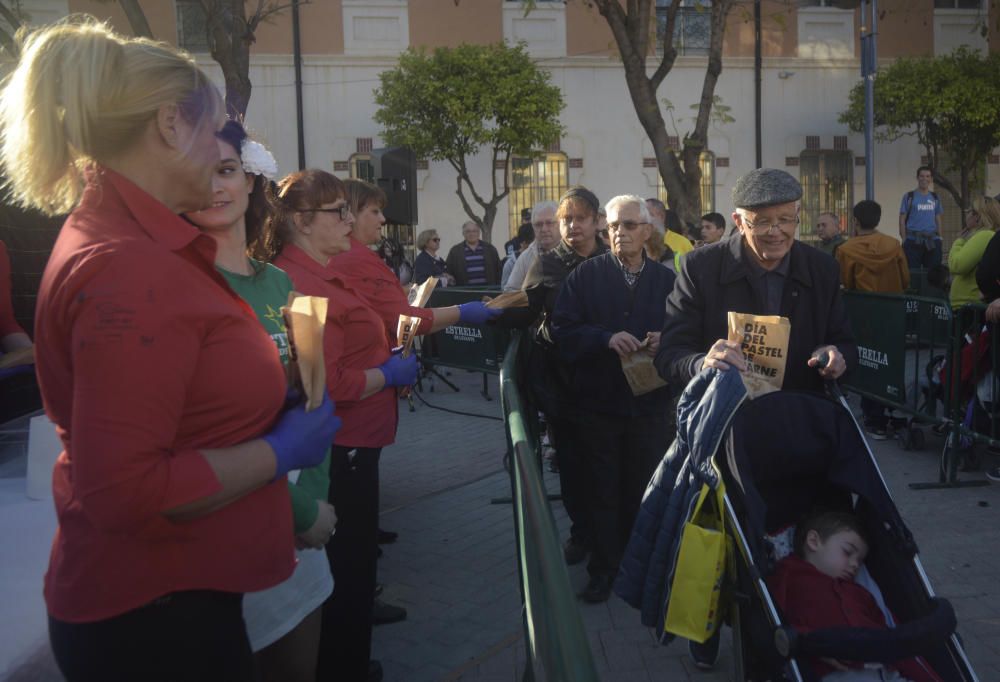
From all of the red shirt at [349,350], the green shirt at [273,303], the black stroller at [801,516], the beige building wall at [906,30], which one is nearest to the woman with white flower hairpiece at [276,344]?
the green shirt at [273,303]

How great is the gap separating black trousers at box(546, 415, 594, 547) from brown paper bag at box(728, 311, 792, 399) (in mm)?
1687

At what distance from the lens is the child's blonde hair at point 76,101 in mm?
1555

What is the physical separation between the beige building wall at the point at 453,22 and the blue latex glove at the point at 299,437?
21.1 meters

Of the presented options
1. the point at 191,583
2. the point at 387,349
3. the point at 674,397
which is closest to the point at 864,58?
the point at 674,397

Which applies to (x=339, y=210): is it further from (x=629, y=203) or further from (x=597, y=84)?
(x=597, y=84)

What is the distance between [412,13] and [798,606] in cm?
2079

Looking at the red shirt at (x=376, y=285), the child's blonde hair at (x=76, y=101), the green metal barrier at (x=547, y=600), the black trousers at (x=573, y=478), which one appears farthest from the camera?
the black trousers at (x=573, y=478)

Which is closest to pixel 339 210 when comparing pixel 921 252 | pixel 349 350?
pixel 349 350

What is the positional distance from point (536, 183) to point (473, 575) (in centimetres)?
1799

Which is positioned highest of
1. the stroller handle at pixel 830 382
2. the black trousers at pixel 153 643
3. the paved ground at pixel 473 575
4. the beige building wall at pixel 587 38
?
the beige building wall at pixel 587 38

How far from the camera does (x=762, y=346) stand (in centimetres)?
344

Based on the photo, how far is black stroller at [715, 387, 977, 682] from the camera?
2730 mm

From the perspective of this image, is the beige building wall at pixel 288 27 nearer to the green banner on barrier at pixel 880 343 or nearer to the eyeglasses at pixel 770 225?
Result: the green banner on barrier at pixel 880 343

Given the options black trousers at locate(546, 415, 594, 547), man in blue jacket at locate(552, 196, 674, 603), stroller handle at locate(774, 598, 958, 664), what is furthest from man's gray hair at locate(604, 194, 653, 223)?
stroller handle at locate(774, 598, 958, 664)
